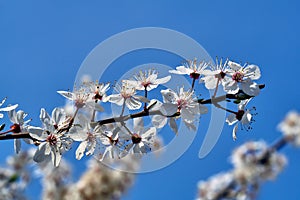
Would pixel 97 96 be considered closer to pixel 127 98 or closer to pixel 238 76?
pixel 127 98

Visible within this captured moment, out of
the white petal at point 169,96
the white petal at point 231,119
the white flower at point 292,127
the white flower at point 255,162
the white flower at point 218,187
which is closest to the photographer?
the white petal at point 169,96

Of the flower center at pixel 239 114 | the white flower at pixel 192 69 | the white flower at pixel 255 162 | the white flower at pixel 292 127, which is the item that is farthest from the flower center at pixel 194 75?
the white flower at pixel 292 127

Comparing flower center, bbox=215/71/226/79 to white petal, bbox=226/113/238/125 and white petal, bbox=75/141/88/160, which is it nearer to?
white petal, bbox=226/113/238/125

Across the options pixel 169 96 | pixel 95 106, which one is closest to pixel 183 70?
pixel 169 96

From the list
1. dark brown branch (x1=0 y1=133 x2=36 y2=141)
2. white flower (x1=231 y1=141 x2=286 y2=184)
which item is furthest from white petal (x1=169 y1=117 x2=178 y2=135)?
white flower (x1=231 y1=141 x2=286 y2=184)

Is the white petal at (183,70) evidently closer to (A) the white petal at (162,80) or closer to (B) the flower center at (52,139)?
(A) the white petal at (162,80)

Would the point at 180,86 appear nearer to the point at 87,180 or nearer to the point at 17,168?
the point at 87,180
